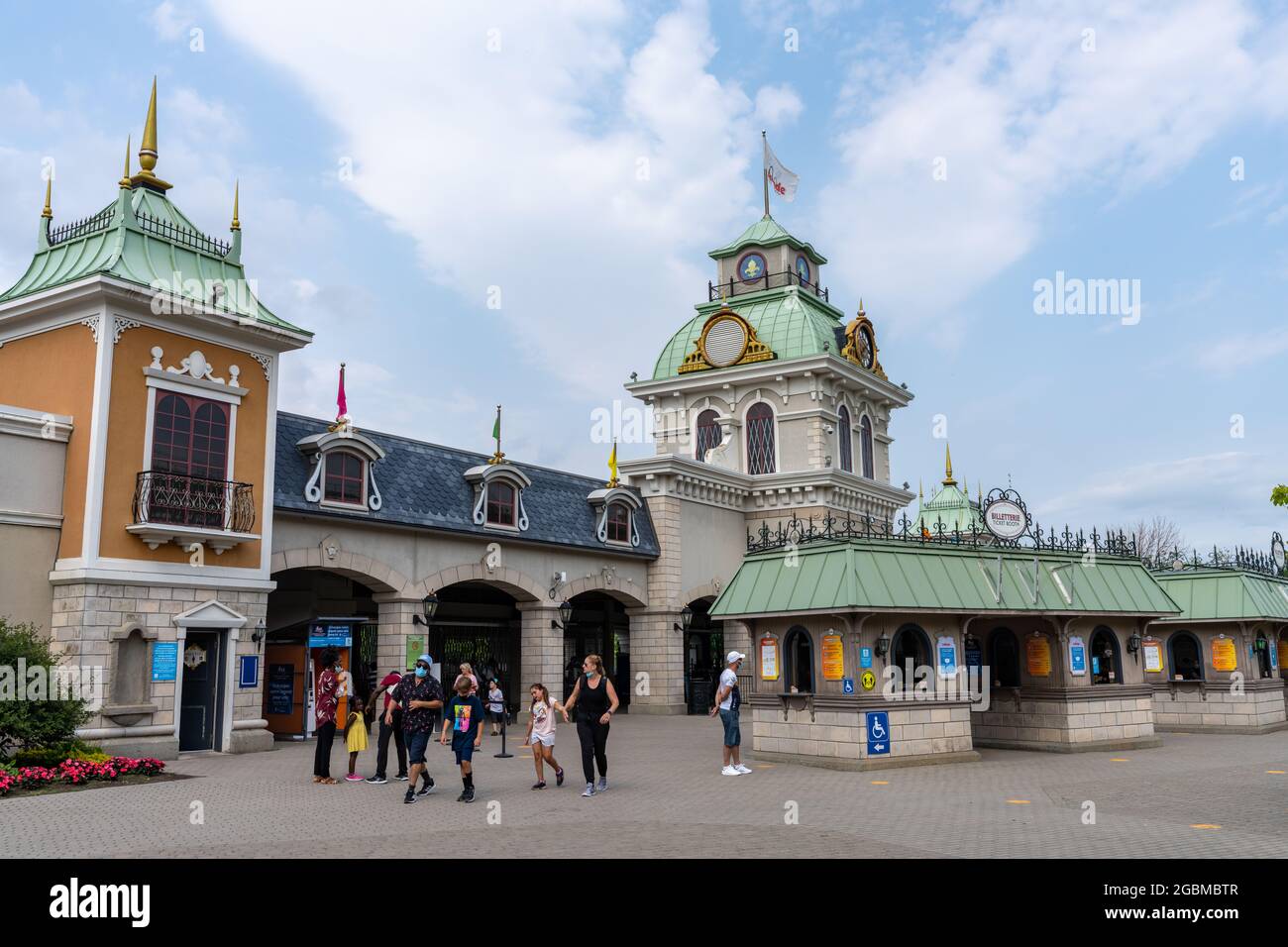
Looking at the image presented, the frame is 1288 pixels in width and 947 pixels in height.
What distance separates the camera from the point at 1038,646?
62.8 ft

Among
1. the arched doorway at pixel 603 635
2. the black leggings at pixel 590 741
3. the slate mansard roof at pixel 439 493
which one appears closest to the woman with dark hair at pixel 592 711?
the black leggings at pixel 590 741

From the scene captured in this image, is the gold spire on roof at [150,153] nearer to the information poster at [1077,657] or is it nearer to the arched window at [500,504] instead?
the arched window at [500,504]

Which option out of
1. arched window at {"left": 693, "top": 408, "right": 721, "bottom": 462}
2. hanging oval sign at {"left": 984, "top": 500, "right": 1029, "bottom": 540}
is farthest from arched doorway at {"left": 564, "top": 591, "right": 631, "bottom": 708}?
hanging oval sign at {"left": 984, "top": 500, "right": 1029, "bottom": 540}

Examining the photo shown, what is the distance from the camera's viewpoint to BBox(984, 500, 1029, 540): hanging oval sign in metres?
19.2

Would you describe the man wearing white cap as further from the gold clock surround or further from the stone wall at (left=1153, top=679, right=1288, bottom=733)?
the gold clock surround

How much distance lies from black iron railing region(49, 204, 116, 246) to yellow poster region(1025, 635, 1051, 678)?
19187 mm

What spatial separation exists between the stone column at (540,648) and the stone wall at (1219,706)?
48.9ft

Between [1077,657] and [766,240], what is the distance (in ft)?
83.7

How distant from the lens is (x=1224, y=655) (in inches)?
940

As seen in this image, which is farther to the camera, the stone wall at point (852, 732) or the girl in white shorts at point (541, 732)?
the stone wall at point (852, 732)

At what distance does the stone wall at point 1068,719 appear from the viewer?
18750 mm

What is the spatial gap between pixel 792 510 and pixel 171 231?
72.3 feet
